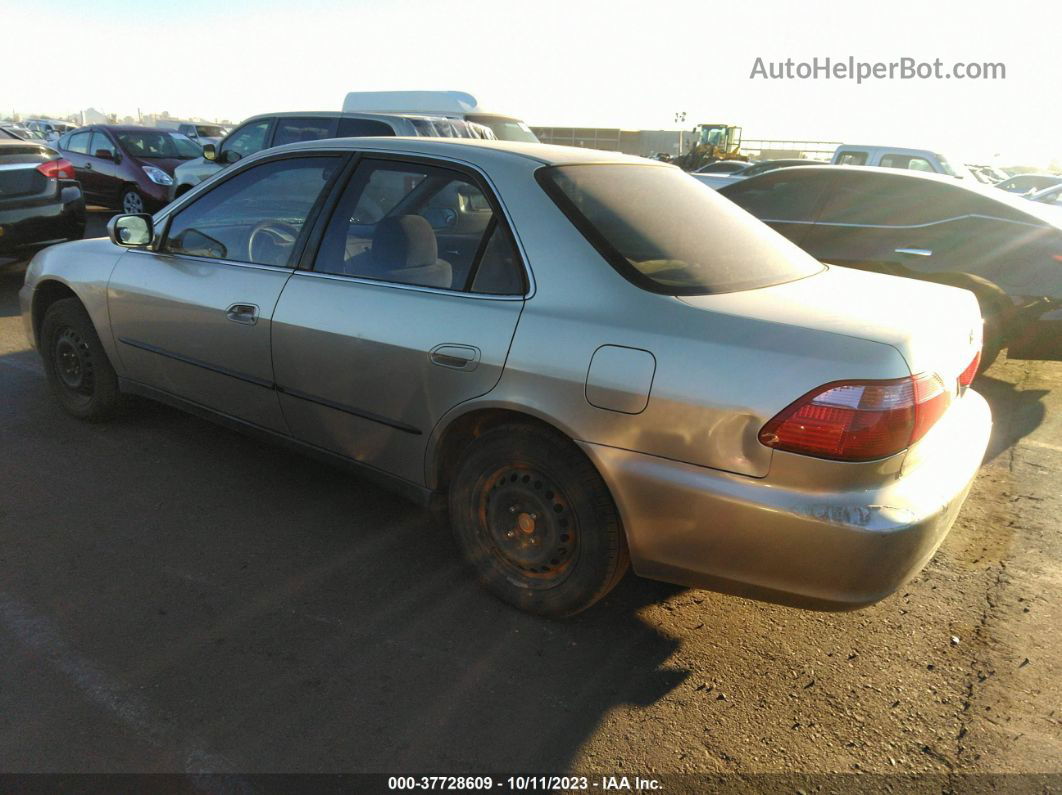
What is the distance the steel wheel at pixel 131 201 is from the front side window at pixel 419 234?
36.5 ft

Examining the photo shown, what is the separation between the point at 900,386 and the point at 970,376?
0.88m

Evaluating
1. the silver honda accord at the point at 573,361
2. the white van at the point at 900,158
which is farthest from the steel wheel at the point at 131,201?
the white van at the point at 900,158

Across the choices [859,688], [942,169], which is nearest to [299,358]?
[859,688]

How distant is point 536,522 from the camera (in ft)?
9.07

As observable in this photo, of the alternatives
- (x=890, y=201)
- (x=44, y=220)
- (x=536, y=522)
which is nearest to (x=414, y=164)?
(x=536, y=522)

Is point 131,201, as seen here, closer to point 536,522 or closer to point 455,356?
point 455,356

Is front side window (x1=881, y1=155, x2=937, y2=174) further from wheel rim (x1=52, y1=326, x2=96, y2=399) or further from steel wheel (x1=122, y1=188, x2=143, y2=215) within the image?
steel wheel (x1=122, y1=188, x2=143, y2=215)

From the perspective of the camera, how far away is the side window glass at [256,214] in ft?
11.5

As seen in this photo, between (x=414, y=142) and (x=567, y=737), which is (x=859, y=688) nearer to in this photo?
(x=567, y=737)

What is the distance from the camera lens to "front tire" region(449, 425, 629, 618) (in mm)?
2594

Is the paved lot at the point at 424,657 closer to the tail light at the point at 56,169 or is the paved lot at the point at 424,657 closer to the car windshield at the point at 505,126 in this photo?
the tail light at the point at 56,169

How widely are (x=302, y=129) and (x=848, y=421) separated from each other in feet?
28.9

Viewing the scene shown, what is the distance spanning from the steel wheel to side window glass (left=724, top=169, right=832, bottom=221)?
991 cm

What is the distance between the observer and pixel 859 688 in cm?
260
